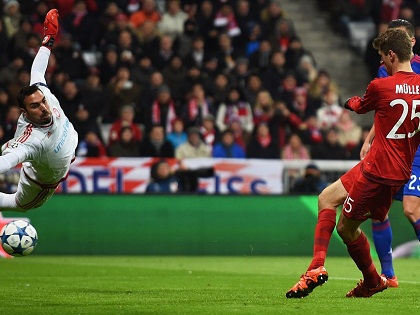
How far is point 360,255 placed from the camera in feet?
28.8

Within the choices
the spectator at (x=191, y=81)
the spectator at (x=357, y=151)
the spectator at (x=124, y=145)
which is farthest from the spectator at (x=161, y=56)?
the spectator at (x=357, y=151)

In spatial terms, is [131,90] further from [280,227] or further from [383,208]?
[383,208]

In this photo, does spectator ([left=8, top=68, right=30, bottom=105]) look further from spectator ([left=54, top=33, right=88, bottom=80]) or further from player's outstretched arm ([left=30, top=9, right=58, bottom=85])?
player's outstretched arm ([left=30, top=9, right=58, bottom=85])

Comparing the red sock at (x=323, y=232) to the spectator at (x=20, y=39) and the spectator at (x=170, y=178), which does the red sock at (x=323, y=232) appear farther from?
the spectator at (x=20, y=39)

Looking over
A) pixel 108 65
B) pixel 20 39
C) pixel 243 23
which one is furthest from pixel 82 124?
pixel 243 23

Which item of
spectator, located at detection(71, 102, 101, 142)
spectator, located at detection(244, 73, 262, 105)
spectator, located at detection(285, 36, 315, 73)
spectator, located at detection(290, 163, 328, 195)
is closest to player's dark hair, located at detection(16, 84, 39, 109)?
spectator, located at detection(71, 102, 101, 142)

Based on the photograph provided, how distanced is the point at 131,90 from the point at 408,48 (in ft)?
Answer: 35.2

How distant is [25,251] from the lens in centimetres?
977

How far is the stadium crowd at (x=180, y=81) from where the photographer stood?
58.8ft

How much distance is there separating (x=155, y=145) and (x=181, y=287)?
7743mm

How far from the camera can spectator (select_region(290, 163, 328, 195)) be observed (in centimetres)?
1748

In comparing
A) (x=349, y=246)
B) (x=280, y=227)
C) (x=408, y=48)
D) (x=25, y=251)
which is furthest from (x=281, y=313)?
(x=280, y=227)

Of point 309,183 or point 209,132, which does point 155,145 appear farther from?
point 309,183

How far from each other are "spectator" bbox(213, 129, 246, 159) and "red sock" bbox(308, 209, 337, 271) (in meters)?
9.35
